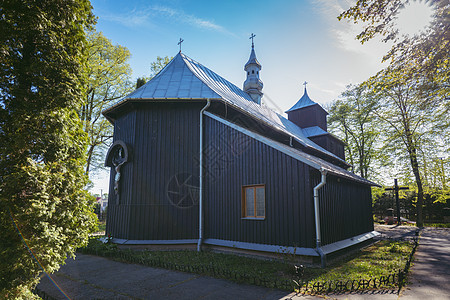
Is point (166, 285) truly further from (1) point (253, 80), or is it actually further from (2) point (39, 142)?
(1) point (253, 80)

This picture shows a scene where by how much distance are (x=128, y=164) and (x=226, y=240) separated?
212 inches

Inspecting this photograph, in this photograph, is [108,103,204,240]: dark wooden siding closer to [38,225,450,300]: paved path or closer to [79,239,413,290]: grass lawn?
[79,239,413,290]: grass lawn

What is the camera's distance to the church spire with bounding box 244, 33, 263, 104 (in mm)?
21219

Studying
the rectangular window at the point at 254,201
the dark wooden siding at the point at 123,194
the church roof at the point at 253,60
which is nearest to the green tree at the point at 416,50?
the rectangular window at the point at 254,201

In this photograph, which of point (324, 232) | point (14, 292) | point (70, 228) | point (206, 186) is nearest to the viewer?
point (14, 292)

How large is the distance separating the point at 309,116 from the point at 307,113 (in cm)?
39

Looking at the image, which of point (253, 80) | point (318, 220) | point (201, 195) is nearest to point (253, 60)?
point (253, 80)

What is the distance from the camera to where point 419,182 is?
22391mm

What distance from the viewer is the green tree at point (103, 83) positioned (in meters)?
20.2

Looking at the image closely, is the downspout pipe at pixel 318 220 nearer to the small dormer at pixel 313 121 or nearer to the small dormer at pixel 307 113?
the small dormer at pixel 313 121

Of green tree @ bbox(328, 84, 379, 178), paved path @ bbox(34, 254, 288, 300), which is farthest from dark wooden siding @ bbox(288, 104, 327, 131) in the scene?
paved path @ bbox(34, 254, 288, 300)

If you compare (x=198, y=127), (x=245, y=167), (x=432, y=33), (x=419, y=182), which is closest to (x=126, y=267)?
(x=245, y=167)

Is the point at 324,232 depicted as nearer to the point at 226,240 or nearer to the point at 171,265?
the point at 226,240

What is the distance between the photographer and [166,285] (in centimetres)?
581
